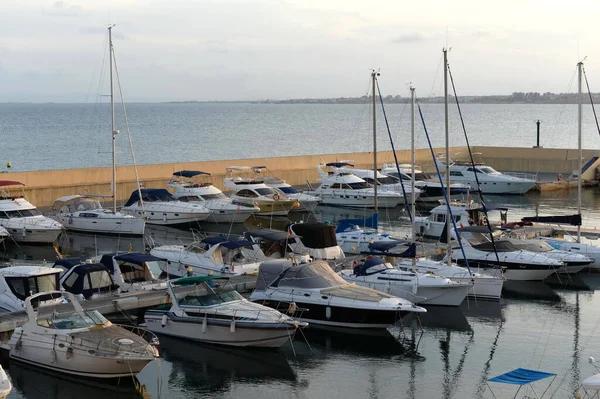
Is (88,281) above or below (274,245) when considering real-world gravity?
below

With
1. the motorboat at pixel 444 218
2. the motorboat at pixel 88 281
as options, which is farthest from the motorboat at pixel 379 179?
the motorboat at pixel 88 281

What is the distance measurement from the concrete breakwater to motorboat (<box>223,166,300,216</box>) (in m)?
4.29

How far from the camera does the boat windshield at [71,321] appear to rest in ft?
65.9

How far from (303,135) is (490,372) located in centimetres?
13520

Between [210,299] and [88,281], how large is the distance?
160 inches

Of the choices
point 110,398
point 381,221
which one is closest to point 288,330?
point 110,398

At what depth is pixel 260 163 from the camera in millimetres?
56688

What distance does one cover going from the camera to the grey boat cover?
24.5 m

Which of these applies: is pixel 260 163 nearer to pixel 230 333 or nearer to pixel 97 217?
pixel 97 217

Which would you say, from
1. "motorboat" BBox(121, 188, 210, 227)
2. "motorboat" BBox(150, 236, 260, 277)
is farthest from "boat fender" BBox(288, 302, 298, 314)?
"motorboat" BBox(121, 188, 210, 227)

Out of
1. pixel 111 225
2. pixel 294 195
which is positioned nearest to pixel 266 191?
pixel 294 195

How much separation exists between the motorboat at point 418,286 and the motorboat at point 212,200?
1618 centimetres

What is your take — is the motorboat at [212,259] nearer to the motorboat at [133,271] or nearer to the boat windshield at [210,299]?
the motorboat at [133,271]

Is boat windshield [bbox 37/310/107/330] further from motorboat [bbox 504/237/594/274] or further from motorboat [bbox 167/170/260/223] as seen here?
motorboat [bbox 167/170/260/223]
